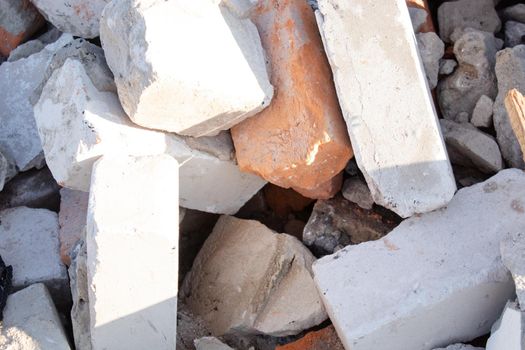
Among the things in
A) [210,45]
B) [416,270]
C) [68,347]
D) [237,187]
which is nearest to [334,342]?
[416,270]

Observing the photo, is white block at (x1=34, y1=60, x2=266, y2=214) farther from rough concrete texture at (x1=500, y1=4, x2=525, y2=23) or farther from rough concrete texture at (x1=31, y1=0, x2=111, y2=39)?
rough concrete texture at (x1=500, y1=4, x2=525, y2=23)

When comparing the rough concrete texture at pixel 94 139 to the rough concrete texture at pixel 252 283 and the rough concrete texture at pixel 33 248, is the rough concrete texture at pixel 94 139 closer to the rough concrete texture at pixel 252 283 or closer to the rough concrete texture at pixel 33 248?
the rough concrete texture at pixel 252 283

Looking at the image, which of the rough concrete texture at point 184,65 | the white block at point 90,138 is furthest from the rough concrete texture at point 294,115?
the white block at point 90,138

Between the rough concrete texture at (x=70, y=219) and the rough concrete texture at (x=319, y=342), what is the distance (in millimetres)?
1108

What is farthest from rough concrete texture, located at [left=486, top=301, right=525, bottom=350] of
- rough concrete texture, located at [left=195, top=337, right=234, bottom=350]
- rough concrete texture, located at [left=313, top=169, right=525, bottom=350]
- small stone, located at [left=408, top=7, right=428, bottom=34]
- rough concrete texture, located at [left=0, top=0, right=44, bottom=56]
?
rough concrete texture, located at [left=0, top=0, right=44, bottom=56]

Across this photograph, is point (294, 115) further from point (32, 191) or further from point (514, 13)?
point (32, 191)

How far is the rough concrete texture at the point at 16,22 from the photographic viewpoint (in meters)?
4.29

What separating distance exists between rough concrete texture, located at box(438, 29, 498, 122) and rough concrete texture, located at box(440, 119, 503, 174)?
0.12m

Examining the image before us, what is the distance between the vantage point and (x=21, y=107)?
3992 millimetres

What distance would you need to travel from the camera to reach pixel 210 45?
2945 mm

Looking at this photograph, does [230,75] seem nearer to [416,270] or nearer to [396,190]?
[396,190]

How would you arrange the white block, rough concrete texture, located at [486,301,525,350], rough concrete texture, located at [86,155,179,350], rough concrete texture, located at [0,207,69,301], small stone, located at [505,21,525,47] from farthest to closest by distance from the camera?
small stone, located at [505,21,525,47]
rough concrete texture, located at [0,207,69,301]
the white block
rough concrete texture, located at [86,155,179,350]
rough concrete texture, located at [486,301,525,350]

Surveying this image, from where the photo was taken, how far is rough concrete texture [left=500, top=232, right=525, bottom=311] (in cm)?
264

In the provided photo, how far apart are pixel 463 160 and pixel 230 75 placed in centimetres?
118
